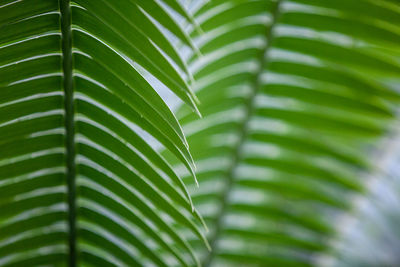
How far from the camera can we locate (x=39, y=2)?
548 mm

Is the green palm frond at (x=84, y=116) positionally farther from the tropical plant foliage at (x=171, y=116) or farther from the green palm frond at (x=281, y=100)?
the green palm frond at (x=281, y=100)

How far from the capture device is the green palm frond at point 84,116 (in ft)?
1.82

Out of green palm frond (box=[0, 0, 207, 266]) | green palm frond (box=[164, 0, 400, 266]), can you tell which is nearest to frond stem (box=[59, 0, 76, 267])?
green palm frond (box=[0, 0, 207, 266])

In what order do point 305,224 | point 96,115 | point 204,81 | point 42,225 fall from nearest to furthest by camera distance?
point 96,115, point 42,225, point 204,81, point 305,224

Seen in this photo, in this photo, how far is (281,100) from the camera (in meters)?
1.05

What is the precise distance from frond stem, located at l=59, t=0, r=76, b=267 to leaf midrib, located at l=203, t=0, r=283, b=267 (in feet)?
1.20

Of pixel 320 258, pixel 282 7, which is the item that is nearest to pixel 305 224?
pixel 320 258

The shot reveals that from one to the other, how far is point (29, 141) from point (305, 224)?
2.39 feet

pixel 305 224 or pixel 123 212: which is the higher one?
pixel 305 224

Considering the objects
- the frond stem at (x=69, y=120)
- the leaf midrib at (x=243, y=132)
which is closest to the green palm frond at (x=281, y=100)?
the leaf midrib at (x=243, y=132)

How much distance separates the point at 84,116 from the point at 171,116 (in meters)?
0.18

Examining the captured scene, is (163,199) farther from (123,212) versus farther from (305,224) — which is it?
(305,224)

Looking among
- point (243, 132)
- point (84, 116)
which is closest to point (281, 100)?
point (243, 132)

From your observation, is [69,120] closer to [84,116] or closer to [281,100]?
[84,116]
